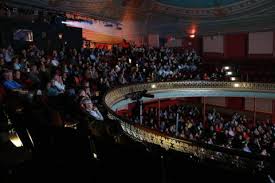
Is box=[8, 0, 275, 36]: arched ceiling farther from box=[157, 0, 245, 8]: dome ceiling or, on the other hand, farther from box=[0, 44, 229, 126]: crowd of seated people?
box=[0, 44, 229, 126]: crowd of seated people

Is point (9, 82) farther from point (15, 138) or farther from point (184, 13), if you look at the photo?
point (184, 13)

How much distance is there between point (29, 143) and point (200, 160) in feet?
7.49

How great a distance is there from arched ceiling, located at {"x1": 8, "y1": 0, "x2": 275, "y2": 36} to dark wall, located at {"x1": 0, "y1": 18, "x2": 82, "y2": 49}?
1.05 meters

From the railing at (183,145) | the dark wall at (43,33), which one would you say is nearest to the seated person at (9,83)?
the railing at (183,145)

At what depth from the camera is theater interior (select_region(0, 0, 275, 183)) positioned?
11.6 feet

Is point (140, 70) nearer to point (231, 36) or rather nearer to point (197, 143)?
point (231, 36)

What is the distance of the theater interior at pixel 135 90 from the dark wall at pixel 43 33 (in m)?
0.05

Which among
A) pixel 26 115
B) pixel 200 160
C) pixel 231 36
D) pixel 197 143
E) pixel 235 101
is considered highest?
pixel 231 36

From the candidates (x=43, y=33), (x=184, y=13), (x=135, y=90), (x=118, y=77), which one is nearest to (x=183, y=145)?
(x=118, y=77)

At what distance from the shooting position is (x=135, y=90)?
48.4 ft

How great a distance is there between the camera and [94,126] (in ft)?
13.7

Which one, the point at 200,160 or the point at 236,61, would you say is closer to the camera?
the point at 200,160

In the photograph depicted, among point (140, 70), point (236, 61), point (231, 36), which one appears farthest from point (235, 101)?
point (140, 70)

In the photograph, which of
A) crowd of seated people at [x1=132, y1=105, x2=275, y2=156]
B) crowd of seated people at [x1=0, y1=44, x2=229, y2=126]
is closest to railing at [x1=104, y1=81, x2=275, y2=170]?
crowd of seated people at [x1=0, y1=44, x2=229, y2=126]
